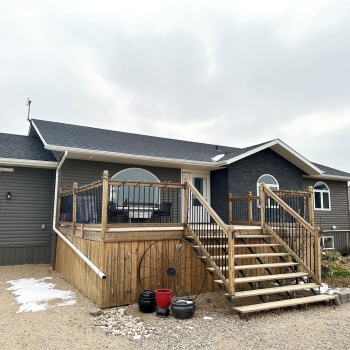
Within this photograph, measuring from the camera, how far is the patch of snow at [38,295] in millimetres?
4898

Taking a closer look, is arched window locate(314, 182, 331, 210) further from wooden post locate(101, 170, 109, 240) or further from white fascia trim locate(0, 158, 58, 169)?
wooden post locate(101, 170, 109, 240)

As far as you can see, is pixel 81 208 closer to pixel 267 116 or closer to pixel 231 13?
pixel 231 13

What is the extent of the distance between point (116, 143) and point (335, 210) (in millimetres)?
10089

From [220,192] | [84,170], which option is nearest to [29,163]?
[84,170]

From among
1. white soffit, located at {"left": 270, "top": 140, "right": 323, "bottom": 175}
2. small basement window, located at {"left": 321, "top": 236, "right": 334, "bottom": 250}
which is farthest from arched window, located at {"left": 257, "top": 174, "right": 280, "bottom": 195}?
small basement window, located at {"left": 321, "top": 236, "right": 334, "bottom": 250}

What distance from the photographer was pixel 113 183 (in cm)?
507

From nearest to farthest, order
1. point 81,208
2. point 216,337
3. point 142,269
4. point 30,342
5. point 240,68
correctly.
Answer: point 30,342
point 216,337
point 142,269
point 81,208
point 240,68

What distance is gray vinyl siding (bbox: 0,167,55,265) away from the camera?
822cm

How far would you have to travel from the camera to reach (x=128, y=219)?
5.62m

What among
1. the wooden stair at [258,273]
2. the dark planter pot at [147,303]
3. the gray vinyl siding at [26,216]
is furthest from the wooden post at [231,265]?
the gray vinyl siding at [26,216]

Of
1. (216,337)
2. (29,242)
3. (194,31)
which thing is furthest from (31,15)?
(216,337)

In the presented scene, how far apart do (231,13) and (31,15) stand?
703 centimetres

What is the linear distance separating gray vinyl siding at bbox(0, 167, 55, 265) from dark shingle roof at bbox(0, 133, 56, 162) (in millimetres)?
399

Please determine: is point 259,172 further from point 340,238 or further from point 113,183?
point 113,183
